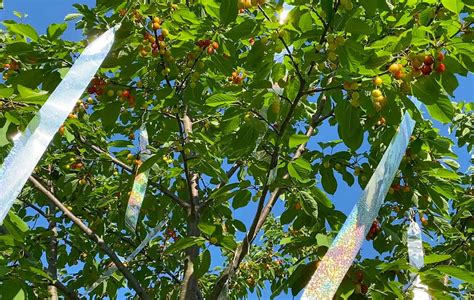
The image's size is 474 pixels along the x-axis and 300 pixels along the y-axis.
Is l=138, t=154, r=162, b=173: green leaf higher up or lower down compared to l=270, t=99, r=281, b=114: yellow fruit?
lower down

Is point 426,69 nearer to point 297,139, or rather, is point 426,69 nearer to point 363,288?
point 297,139

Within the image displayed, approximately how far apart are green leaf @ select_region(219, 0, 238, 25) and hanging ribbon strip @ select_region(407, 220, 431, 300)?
4.67 feet

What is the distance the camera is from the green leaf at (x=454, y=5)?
2.04 m

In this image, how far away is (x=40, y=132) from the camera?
5.98 ft

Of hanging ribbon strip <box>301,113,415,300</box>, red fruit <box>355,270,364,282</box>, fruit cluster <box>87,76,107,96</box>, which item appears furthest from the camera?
fruit cluster <box>87,76,107,96</box>

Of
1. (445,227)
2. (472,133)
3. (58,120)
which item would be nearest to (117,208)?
(58,120)

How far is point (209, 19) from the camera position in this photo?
256 cm

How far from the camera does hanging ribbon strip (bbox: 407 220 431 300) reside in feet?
7.47

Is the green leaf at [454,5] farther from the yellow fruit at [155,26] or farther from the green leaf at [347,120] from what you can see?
the yellow fruit at [155,26]

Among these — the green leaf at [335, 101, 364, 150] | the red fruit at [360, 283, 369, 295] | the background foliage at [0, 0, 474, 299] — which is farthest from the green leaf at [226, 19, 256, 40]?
the red fruit at [360, 283, 369, 295]

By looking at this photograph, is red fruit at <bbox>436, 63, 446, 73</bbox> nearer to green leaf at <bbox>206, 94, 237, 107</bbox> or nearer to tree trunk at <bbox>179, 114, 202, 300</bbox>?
green leaf at <bbox>206, 94, 237, 107</bbox>

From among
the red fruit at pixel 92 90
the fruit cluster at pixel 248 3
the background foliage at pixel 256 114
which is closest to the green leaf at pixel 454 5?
the background foliage at pixel 256 114

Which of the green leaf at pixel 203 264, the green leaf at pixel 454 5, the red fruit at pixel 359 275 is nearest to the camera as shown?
the green leaf at pixel 454 5

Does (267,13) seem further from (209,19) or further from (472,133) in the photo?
(472,133)
